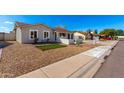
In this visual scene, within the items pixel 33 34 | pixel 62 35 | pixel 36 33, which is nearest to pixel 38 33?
pixel 36 33

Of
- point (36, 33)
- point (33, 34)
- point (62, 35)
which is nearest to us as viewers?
point (33, 34)

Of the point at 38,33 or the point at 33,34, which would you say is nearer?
the point at 33,34

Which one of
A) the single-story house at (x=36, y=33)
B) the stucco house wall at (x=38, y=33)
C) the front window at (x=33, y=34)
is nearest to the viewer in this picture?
the single-story house at (x=36, y=33)

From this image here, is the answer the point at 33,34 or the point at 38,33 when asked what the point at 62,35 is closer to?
the point at 38,33

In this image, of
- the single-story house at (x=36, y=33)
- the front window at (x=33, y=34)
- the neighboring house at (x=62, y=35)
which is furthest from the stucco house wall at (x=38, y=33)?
the neighboring house at (x=62, y=35)

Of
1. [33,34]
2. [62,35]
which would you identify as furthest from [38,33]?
[62,35]

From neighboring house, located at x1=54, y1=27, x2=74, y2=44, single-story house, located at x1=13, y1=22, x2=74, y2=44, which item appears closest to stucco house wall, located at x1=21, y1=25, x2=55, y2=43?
single-story house, located at x1=13, y1=22, x2=74, y2=44

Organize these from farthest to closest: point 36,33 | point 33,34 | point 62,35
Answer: point 62,35 → point 36,33 → point 33,34

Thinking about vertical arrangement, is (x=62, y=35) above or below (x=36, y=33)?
below

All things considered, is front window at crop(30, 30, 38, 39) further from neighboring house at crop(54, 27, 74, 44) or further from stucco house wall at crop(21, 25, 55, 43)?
neighboring house at crop(54, 27, 74, 44)

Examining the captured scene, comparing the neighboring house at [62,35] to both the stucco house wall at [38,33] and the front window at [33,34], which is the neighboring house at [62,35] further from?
the front window at [33,34]

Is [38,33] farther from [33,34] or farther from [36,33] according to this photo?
[33,34]
